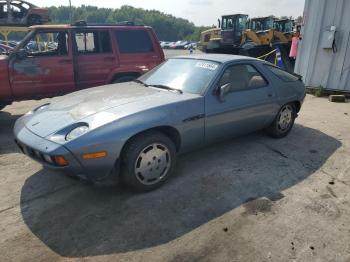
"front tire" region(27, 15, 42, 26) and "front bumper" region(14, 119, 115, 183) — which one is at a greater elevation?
"front tire" region(27, 15, 42, 26)

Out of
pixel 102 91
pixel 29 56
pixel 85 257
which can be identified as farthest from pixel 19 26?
pixel 85 257

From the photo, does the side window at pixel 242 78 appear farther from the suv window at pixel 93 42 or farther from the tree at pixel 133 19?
the tree at pixel 133 19

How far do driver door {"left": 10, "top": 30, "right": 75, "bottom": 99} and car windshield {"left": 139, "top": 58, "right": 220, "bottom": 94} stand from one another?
2341 millimetres

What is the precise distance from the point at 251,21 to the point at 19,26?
11952 mm

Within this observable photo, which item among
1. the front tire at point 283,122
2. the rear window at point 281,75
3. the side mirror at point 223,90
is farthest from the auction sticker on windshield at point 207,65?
the front tire at point 283,122

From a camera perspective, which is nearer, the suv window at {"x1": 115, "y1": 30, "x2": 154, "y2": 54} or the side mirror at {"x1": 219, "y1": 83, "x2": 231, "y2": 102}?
the side mirror at {"x1": 219, "y1": 83, "x2": 231, "y2": 102}

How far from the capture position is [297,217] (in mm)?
3145

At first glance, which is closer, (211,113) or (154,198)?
(154,198)

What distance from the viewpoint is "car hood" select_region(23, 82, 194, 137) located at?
3.28 metres

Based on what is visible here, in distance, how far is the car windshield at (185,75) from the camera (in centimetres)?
402

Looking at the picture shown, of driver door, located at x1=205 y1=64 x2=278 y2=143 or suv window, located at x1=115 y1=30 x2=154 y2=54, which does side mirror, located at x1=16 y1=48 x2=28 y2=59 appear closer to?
suv window, located at x1=115 y1=30 x2=154 y2=54

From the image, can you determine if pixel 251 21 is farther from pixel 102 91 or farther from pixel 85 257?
pixel 85 257

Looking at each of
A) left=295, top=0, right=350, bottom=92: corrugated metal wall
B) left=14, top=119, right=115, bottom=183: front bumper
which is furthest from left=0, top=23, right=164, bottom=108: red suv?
left=295, top=0, right=350, bottom=92: corrugated metal wall

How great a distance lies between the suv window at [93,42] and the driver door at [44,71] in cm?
22
